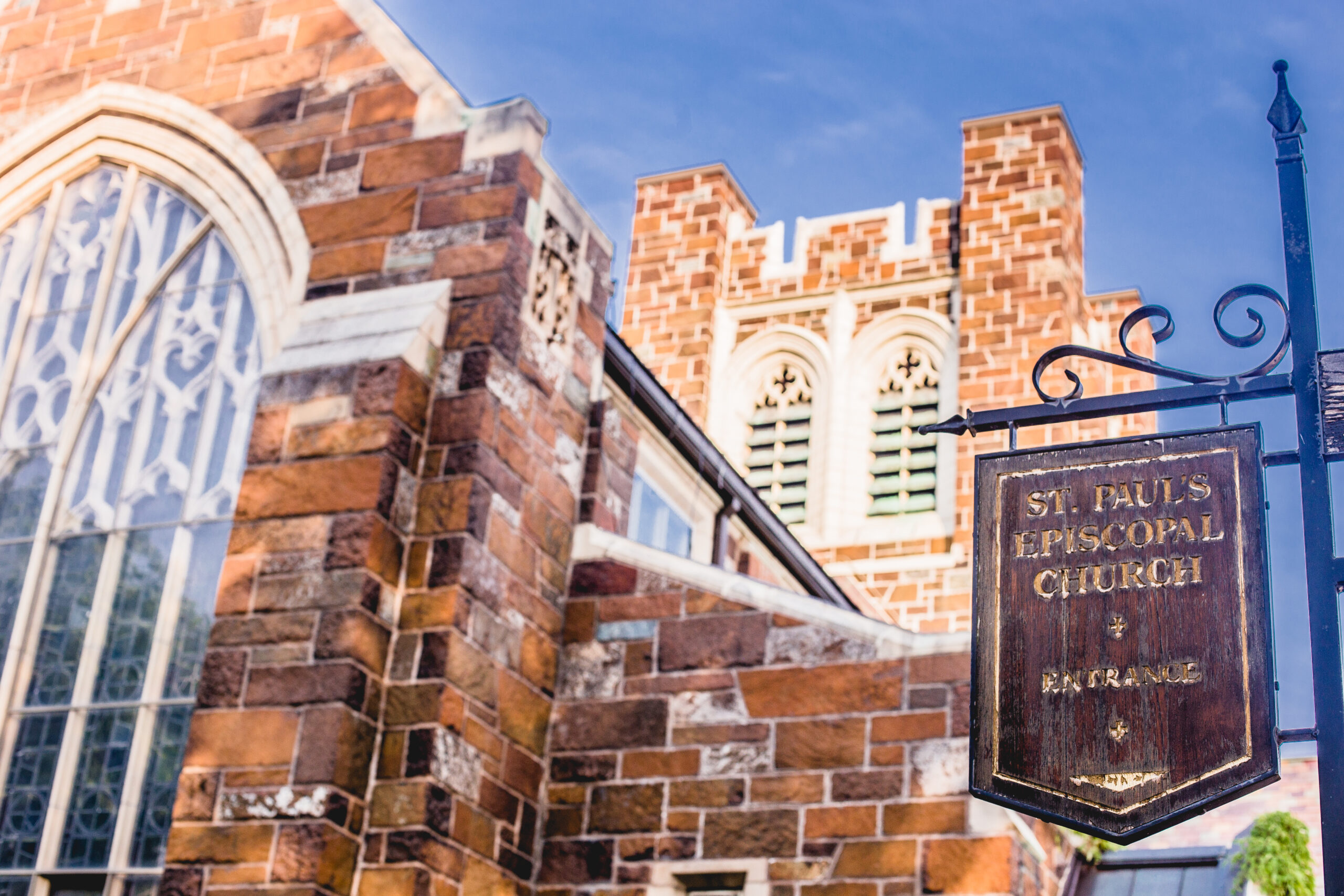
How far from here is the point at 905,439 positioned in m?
21.1

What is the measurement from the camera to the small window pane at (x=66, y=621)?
9.17 metres

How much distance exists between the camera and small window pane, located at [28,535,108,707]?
9172 mm

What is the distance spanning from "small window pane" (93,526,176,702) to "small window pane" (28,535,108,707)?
17cm

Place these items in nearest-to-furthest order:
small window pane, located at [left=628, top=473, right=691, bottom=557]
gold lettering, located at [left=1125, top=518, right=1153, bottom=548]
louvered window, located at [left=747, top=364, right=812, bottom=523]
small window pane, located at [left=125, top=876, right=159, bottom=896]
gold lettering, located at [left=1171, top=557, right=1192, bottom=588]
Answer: gold lettering, located at [left=1171, top=557, right=1192, bottom=588], gold lettering, located at [left=1125, top=518, right=1153, bottom=548], small window pane, located at [left=125, top=876, right=159, bottom=896], small window pane, located at [left=628, top=473, right=691, bottom=557], louvered window, located at [left=747, top=364, right=812, bottom=523]

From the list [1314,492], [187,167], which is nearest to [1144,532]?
[1314,492]

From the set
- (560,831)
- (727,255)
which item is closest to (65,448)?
(560,831)

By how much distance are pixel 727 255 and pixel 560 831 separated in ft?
50.0

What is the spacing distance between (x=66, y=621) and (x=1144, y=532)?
644 centimetres

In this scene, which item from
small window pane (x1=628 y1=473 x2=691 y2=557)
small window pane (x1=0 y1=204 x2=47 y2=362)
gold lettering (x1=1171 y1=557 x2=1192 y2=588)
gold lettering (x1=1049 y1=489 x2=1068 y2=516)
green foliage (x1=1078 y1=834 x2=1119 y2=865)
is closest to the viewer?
gold lettering (x1=1171 y1=557 x2=1192 y2=588)

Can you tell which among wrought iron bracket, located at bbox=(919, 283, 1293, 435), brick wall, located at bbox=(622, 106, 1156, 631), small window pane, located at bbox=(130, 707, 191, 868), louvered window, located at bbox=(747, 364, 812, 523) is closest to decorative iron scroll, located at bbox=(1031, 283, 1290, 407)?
wrought iron bracket, located at bbox=(919, 283, 1293, 435)

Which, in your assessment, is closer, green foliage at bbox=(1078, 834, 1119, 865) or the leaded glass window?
the leaded glass window

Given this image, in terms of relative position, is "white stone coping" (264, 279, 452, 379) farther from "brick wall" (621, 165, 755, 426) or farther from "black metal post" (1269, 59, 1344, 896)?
"brick wall" (621, 165, 755, 426)

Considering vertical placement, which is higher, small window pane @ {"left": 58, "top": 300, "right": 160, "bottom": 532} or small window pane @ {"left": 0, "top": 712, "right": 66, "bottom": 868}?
small window pane @ {"left": 58, "top": 300, "right": 160, "bottom": 532}

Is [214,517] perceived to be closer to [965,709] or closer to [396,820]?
[396,820]
